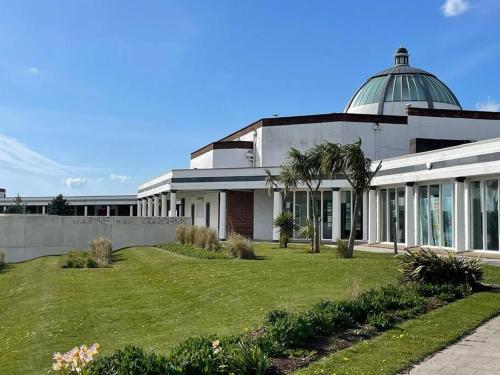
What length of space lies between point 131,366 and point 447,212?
2161 centimetres

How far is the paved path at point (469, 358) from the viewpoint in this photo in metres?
6.20

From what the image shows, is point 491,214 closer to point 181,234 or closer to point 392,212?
point 392,212

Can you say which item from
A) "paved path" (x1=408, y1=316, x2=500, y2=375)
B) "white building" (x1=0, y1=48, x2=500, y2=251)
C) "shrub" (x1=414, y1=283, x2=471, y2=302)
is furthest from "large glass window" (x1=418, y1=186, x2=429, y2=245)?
"paved path" (x1=408, y1=316, x2=500, y2=375)

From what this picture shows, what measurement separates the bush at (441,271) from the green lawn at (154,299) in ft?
3.68

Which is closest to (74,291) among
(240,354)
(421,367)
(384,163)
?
(240,354)

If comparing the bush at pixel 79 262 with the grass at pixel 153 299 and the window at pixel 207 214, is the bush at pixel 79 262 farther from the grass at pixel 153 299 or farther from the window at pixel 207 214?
the window at pixel 207 214

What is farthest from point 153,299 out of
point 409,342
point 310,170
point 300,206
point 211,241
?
point 300,206

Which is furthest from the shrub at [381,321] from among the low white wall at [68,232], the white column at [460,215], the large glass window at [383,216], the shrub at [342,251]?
the large glass window at [383,216]

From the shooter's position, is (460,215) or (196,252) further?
(460,215)

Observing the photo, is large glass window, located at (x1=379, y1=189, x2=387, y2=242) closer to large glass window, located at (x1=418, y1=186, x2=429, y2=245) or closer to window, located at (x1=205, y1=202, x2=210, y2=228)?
large glass window, located at (x1=418, y1=186, x2=429, y2=245)

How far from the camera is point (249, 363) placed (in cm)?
596

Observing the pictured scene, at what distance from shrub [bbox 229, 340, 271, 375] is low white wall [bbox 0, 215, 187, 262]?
23.6 m

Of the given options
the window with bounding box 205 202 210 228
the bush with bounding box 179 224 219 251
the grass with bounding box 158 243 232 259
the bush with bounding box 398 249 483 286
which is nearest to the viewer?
the bush with bounding box 398 249 483 286

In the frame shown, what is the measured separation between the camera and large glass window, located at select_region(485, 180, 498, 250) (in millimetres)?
21500
